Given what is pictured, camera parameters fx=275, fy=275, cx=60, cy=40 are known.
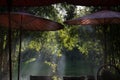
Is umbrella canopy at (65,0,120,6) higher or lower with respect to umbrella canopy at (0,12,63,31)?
lower

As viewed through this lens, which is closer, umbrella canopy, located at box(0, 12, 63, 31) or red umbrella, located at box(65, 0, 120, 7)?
red umbrella, located at box(65, 0, 120, 7)

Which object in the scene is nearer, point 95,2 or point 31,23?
point 95,2

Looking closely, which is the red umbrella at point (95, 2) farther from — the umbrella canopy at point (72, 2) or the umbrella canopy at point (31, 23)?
the umbrella canopy at point (31, 23)

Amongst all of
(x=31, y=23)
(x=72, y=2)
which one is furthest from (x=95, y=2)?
(x=31, y=23)

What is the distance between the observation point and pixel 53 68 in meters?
7.46

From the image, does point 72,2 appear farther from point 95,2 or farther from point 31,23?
point 31,23

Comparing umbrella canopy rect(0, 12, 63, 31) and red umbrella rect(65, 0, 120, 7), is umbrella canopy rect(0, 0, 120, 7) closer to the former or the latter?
red umbrella rect(65, 0, 120, 7)

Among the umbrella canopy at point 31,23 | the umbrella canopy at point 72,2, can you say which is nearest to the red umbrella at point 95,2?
the umbrella canopy at point 72,2

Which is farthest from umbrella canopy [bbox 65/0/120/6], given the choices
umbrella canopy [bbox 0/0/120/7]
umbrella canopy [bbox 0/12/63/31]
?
umbrella canopy [bbox 0/12/63/31]

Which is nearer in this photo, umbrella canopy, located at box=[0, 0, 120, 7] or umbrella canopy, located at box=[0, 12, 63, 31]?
umbrella canopy, located at box=[0, 0, 120, 7]

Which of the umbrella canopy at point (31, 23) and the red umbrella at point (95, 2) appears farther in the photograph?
the umbrella canopy at point (31, 23)

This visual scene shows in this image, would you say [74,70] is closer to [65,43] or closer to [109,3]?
[65,43]

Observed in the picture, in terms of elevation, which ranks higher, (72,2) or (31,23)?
(31,23)

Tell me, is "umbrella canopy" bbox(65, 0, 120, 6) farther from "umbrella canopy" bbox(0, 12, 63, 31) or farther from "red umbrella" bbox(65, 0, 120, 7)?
"umbrella canopy" bbox(0, 12, 63, 31)
